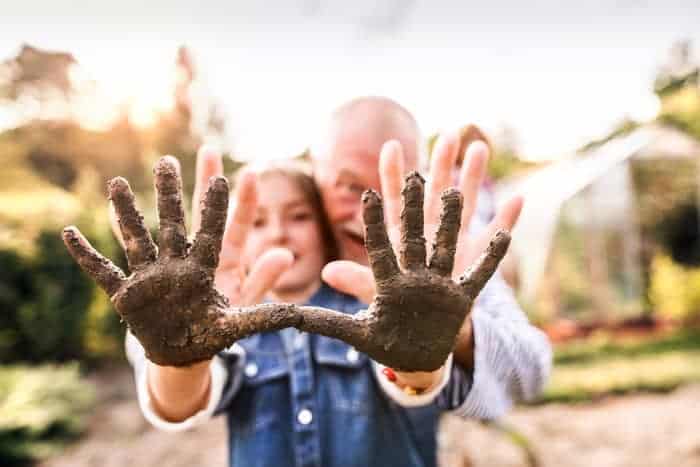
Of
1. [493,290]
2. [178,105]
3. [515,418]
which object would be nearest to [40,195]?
[178,105]

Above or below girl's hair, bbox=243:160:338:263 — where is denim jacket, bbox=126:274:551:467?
below

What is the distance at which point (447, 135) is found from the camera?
1054 millimetres

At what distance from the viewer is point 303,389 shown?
1.39 meters

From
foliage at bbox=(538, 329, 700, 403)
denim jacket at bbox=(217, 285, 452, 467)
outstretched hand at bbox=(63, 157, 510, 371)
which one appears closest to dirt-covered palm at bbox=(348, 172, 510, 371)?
outstretched hand at bbox=(63, 157, 510, 371)

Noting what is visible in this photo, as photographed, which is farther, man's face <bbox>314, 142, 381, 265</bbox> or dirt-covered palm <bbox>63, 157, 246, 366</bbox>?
man's face <bbox>314, 142, 381, 265</bbox>

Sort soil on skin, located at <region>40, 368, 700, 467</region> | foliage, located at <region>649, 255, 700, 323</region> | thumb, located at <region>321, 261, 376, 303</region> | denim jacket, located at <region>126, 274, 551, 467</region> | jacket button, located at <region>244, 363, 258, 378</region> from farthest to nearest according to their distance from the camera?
foliage, located at <region>649, 255, 700, 323</region>, soil on skin, located at <region>40, 368, 700, 467</region>, jacket button, located at <region>244, 363, 258, 378</region>, denim jacket, located at <region>126, 274, 551, 467</region>, thumb, located at <region>321, 261, 376, 303</region>

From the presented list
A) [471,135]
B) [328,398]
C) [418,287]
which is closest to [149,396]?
[328,398]

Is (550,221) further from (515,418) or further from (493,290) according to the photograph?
(493,290)

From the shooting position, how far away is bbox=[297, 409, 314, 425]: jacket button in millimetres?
1365

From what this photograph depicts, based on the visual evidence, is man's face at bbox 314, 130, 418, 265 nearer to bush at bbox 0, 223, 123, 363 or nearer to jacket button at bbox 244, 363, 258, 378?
jacket button at bbox 244, 363, 258, 378

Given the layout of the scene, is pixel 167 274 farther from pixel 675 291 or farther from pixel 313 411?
pixel 675 291

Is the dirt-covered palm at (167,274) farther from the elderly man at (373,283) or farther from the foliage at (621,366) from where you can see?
the foliage at (621,366)

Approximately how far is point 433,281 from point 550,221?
7.91 metres

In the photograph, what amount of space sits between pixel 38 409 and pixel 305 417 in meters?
4.16
